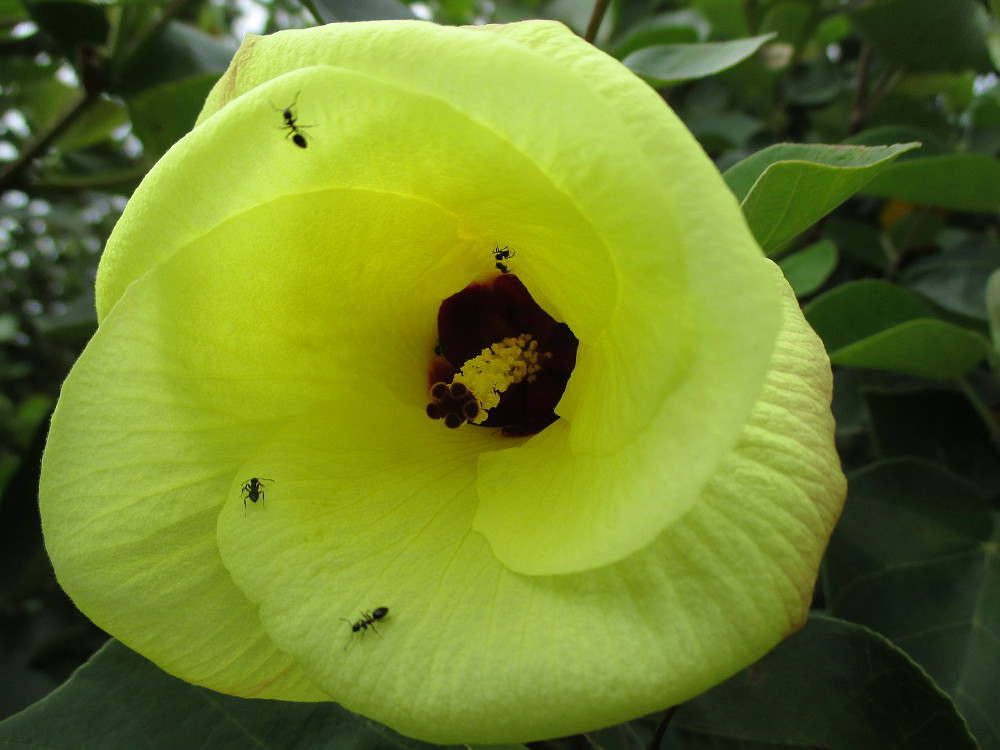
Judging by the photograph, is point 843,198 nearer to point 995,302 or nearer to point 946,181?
point 995,302

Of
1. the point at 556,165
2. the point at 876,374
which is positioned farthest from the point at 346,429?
the point at 876,374

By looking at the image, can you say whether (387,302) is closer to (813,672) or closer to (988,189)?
(813,672)

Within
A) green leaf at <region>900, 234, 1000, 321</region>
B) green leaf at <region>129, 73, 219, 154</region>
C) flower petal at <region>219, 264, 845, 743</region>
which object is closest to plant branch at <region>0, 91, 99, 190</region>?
green leaf at <region>129, 73, 219, 154</region>

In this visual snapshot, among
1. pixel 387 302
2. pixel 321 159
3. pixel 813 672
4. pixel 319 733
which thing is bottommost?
pixel 813 672

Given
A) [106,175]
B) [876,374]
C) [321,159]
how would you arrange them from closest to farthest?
[321,159], [876,374], [106,175]

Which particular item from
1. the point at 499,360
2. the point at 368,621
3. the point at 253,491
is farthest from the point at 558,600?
the point at 499,360

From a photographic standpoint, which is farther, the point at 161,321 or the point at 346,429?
the point at 346,429

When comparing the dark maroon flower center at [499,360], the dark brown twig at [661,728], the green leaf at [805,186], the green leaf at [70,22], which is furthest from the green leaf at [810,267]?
the green leaf at [70,22]
